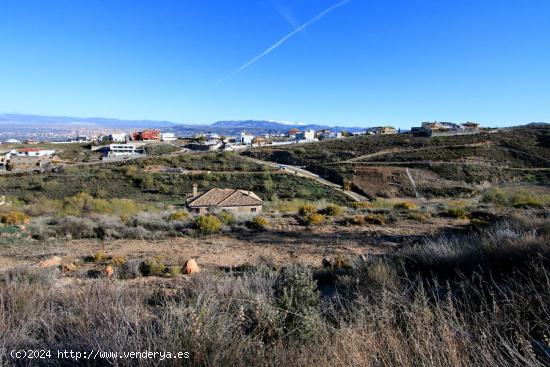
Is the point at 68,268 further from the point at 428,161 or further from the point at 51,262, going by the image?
the point at 428,161

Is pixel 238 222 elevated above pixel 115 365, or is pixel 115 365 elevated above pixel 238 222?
pixel 115 365

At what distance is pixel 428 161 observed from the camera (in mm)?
46406

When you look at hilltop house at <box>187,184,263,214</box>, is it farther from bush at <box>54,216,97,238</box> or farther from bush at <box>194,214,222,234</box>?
bush at <box>54,216,97,238</box>

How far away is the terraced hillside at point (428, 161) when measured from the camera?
37.4 m

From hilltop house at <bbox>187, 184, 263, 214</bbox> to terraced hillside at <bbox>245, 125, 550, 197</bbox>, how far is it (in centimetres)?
1797

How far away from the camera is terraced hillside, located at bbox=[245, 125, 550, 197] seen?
37.4 meters

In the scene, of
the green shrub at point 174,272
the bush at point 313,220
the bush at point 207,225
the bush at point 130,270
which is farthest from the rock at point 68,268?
the bush at point 313,220

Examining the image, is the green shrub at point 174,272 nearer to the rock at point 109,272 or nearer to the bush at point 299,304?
the rock at point 109,272

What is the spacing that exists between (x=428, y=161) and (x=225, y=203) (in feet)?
116

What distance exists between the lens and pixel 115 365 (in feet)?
7.52

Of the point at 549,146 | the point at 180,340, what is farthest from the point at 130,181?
the point at 549,146

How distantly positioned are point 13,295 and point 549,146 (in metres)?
63.6

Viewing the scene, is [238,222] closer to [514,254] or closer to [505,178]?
[514,254]

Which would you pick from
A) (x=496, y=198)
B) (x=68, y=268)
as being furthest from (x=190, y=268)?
(x=496, y=198)
